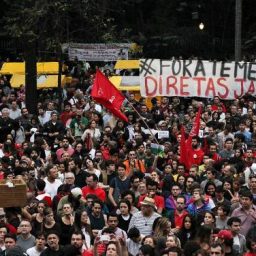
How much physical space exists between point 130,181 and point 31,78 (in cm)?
1344

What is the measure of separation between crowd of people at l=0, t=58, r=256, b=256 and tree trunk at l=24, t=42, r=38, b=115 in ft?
9.13

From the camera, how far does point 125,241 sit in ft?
49.6

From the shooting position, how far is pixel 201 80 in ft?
92.1

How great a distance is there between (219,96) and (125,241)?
1308 centimetres

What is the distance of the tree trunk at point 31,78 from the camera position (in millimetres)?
31891

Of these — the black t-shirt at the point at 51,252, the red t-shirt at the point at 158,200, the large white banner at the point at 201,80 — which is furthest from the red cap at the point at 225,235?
the large white banner at the point at 201,80

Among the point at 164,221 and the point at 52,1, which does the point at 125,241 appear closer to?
the point at 164,221

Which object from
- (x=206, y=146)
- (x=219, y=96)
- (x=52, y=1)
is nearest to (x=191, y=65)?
(x=219, y=96)

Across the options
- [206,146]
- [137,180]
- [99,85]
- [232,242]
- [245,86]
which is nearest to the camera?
[232,242]

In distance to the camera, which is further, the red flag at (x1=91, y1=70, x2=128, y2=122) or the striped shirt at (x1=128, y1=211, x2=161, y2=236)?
the red flag at (x1=91, y1=70, x2=128, y2=122)

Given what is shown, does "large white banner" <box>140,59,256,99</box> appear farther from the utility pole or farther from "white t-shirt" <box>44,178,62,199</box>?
"white t-shirt" <box>44,178,62,199</box>

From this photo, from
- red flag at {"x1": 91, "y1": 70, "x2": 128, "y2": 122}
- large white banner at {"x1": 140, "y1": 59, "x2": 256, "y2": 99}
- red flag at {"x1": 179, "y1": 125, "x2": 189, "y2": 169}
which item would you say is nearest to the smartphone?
red flag at {"x1": 179, "y1": 125, "x2": 189, "y2": 169}

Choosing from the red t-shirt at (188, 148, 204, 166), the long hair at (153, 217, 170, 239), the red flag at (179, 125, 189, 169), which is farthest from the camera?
the red t-shirt at (188, 148, 204, 166)

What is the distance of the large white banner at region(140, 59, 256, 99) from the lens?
27812 mm
